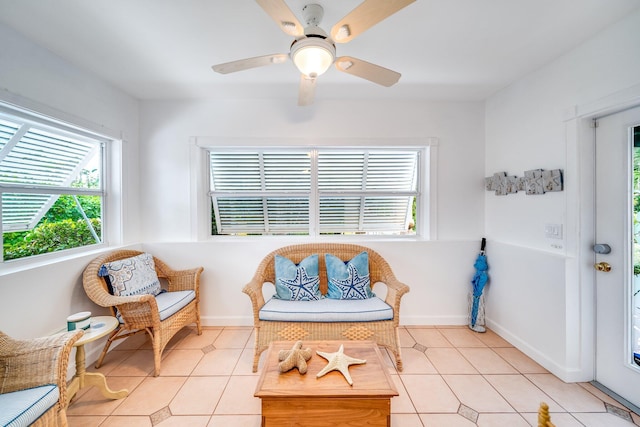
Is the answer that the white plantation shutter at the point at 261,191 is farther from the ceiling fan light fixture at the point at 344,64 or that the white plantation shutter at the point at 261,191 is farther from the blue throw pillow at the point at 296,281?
the ceiling fan light fixture at the point at 344,64

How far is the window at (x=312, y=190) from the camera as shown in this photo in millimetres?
3121

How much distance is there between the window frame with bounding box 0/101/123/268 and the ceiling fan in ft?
5.04

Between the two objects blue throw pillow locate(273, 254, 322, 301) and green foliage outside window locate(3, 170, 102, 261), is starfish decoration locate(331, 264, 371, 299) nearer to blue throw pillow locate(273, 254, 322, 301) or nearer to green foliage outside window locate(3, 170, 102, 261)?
blue throw pillow locate(273, 254, 322, 301)

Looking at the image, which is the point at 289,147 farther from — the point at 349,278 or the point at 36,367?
the point at 36,367

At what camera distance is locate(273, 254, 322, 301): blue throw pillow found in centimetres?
241

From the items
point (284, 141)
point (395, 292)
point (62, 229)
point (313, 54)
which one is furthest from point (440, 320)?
point (62, 229)

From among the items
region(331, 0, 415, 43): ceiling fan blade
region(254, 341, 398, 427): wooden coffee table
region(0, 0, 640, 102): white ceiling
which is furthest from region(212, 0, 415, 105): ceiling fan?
region(254, 341, 398, 427): wooden coffee table

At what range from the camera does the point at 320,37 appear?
1.40 m

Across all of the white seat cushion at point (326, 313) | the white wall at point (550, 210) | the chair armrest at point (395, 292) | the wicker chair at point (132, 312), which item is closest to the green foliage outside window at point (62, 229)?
the wicker chair at point (132, 312)

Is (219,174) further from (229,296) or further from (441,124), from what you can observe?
(441,124)

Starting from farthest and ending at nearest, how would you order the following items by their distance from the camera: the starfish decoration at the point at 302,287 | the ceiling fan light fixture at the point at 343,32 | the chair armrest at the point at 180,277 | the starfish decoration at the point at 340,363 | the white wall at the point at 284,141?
the white wall at the point at 284,141 → the chair armrest at the point at 180,277 → the starfish decoration at the point at 302,287 → the starfish decoration at the point at 340,363 → the ceiling fan light fixture at the point at 343,32

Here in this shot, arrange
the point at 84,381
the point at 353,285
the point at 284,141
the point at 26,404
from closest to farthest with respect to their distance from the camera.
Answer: the point at 26,404 → the point at 84,381 → the point at 353,285 → the point at 284,141

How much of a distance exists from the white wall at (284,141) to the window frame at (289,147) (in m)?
0.06

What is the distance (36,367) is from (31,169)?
60.0 inches
